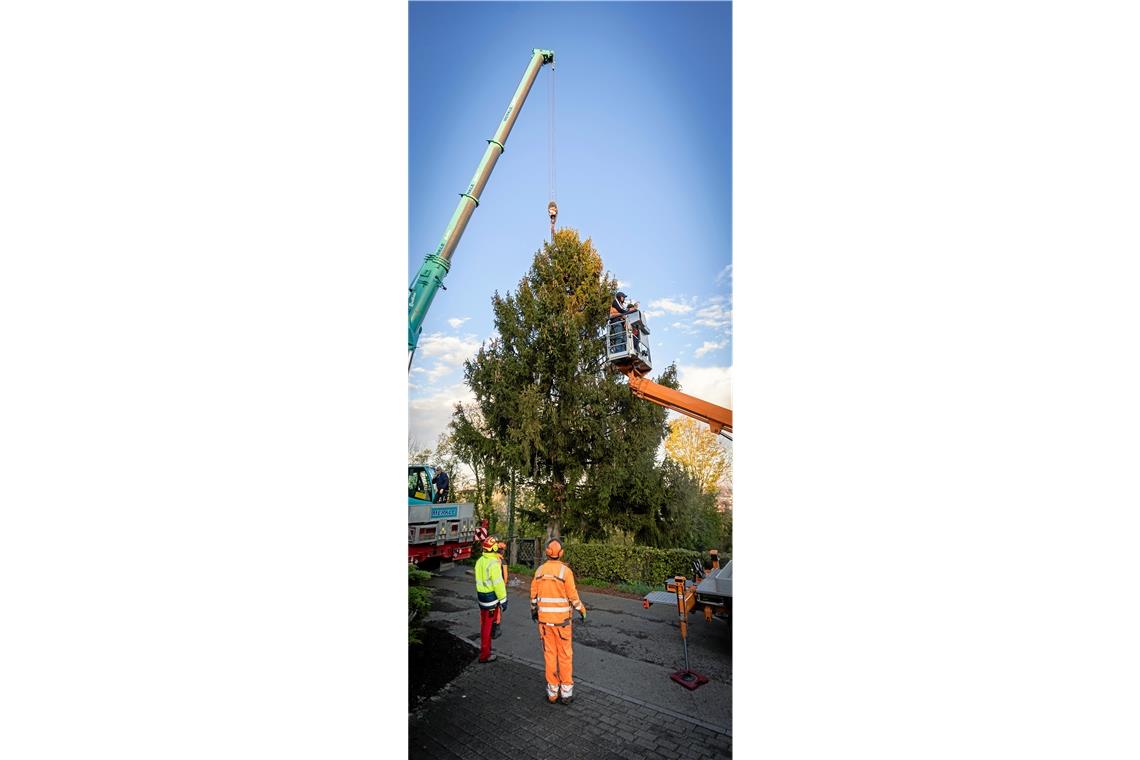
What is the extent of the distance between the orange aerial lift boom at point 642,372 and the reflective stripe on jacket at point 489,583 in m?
1.15

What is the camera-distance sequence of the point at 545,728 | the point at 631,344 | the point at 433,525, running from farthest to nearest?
the point at 433,525, the point at 631,344, the point at 545,728

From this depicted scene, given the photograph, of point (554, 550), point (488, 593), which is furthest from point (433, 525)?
point (554, 550)

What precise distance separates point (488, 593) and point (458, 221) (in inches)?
74.4

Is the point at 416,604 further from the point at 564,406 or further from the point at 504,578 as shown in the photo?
the point at 564,406

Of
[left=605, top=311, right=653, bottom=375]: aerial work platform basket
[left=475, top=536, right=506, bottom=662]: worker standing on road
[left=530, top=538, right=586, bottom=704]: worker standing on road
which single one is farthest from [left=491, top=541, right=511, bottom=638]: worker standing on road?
[left=605, top=311, right=653, bottom=375]: aerial work platform basket

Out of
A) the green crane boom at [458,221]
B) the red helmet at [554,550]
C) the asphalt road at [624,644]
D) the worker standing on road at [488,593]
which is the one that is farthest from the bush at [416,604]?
the green crane boom at [458,221]

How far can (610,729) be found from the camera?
196 cm

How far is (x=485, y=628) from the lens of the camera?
243 centimetres
